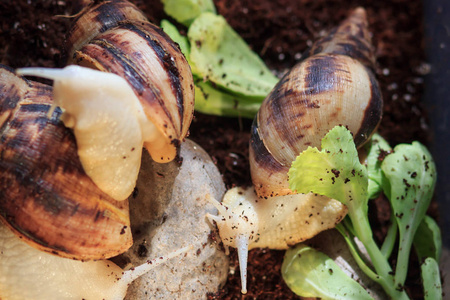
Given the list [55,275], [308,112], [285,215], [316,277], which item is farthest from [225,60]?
[55,275]

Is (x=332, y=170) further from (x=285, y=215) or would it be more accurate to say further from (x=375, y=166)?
(x=375, y=166)

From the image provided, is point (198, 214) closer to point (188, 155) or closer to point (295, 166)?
point (188, 155)

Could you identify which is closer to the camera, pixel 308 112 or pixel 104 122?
pixel 104 122

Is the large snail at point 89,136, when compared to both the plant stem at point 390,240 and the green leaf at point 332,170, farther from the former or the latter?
the plant stem at point 390,240

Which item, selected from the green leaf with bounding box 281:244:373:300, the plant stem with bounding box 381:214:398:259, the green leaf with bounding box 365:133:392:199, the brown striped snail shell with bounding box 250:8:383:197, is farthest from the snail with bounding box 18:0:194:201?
the plant stem with bounding box 381:214:398:259

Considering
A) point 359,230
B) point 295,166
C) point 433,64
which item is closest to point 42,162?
point 295,166
